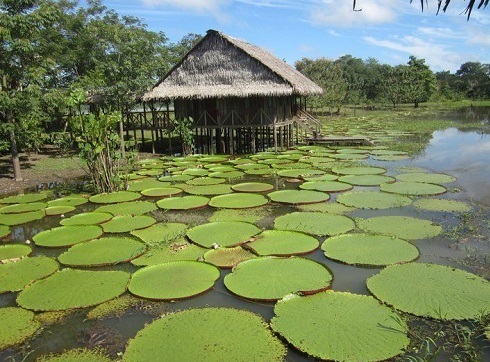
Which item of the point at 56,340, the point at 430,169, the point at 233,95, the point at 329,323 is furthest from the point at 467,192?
the point at 233,95

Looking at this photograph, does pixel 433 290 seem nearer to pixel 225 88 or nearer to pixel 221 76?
pixel 225 88

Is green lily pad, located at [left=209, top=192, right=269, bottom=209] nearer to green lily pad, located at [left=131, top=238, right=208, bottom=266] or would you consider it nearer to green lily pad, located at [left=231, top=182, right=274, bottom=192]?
green lily pad, located at [left=231, top=182, right=274, bottom=192]

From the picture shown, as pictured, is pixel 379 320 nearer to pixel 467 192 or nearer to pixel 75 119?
pixel 467 192

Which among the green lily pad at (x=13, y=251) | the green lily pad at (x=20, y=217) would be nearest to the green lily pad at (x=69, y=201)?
the green lily pad at (x=20, y=217)

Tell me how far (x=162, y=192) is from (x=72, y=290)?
3.89m

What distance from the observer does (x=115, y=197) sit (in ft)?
24.2

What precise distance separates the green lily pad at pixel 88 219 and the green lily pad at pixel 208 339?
316cm

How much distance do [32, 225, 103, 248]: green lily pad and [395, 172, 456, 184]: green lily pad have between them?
608 cm

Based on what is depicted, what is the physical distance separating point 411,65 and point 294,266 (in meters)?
40.4

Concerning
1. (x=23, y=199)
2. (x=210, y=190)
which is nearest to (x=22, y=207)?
(x=23, y=199)

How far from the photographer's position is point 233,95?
12.4 meters

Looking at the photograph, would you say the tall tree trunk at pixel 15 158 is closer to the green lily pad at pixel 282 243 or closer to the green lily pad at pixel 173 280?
the green lily pad at pixel 173 280

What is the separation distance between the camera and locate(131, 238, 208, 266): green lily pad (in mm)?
4456

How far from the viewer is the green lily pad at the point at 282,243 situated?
4.48 meters
